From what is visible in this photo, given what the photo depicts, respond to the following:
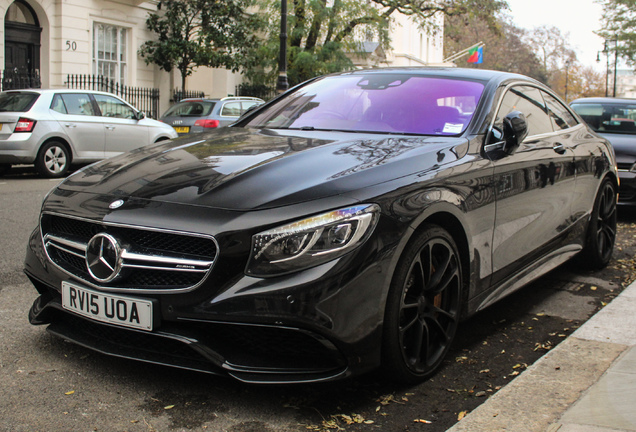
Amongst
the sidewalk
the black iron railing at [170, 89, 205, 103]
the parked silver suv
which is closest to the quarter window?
the parked silver suv

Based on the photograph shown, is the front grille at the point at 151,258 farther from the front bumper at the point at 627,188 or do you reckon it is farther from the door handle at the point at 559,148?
the front bumper at the point at 627,188

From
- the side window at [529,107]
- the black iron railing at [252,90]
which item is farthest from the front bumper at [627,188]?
the black iron railing at [252,90]

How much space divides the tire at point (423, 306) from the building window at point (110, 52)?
20.5m

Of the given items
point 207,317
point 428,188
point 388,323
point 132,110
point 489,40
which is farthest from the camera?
point 489,40

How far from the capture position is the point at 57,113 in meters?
13.2

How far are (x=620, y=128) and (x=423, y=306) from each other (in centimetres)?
789

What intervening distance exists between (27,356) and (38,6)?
19.0 meters

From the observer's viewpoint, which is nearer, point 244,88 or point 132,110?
point 132,110

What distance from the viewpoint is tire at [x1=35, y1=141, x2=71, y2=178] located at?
12.9 m

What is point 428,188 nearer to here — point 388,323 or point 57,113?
point 388,323

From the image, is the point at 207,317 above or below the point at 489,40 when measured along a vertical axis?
below

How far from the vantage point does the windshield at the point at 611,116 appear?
1012 cm

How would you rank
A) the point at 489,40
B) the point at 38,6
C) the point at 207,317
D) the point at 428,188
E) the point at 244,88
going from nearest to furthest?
the point at 207,317, the point at 428,188, the point at 38,6, the point at 244,88, the point at 489,40

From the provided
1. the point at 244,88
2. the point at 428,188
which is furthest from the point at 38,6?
the point at 428,188
